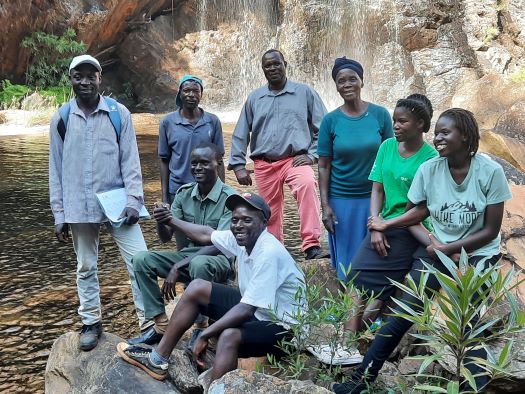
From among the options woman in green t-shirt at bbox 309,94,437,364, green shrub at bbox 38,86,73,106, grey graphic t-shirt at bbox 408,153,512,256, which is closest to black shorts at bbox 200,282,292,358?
woman in green t-shirt at bbox 309,94,437,364

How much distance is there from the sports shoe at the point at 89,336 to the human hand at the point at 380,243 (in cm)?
181

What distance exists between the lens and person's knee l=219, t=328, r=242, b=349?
10.6ft

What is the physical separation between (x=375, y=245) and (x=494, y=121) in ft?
27.2

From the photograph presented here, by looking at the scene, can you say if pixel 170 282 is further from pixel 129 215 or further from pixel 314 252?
pixel 314 252

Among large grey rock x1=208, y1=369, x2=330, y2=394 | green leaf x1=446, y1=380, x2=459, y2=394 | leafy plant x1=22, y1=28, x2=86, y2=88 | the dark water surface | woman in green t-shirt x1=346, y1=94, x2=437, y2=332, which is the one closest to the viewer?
green leaf x1=446, y1=380, x2=459, y2=394

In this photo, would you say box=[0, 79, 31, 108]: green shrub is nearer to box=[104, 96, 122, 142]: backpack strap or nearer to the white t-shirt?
box=[104, 96, 122, 142]: backpack strap

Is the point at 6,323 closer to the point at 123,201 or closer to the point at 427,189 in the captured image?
the point at 123,201

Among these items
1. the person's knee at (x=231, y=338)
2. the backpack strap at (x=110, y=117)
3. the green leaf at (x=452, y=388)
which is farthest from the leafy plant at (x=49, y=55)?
the green leaf at (x=452, y=388)

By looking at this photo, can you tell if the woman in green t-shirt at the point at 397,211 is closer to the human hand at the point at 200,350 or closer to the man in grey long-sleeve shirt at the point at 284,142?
the human hand at the point at 200,350

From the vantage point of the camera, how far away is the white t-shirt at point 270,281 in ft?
10.7

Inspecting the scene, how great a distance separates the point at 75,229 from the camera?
3963mm

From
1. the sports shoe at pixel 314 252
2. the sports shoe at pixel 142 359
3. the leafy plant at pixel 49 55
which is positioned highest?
the leafy plant at pixel 49 55

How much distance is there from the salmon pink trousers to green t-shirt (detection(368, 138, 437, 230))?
3.21ft

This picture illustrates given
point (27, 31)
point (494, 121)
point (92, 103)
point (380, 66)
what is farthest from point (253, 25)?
point (92, 103)
